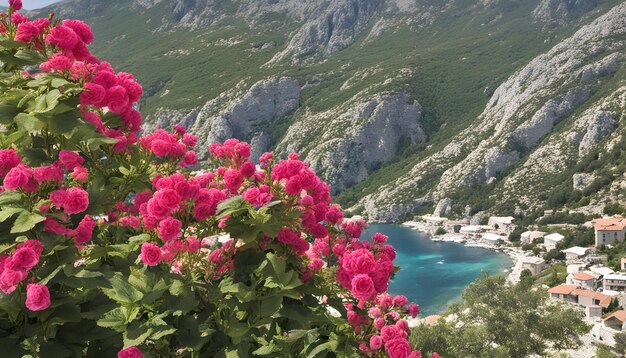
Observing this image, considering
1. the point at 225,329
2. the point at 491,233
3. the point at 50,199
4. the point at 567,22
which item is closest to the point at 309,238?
the point at 225,329

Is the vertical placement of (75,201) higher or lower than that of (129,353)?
higher

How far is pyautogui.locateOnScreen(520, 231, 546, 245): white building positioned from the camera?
82.2 m

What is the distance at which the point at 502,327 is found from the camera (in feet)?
106

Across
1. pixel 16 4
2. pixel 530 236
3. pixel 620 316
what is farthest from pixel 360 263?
pixel 530 236

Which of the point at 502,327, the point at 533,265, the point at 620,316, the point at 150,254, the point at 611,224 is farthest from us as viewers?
the point at 611,224

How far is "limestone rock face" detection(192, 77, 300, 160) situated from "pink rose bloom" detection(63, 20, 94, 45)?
144009 millimetres

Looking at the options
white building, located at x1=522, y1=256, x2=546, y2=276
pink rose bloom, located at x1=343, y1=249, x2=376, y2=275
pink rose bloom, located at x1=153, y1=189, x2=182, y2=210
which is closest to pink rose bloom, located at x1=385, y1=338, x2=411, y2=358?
pink rose bloom, located at x1=343, y1=249, x2=376, y2=275

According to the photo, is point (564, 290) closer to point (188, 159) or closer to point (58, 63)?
point (188, 159)

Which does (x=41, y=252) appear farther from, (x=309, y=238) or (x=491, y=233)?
(x=491, y=233)

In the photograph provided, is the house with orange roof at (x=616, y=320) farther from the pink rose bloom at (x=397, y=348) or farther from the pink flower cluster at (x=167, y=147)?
the pink flower cluster at (x=167, y=147)

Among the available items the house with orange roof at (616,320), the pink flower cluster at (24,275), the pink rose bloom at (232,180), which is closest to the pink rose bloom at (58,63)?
the pink flower cluster at (24,275)

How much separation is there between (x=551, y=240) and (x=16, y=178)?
85603mm

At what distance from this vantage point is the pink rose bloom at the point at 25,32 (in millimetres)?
3414

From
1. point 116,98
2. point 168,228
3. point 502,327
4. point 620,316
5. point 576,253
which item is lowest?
point 576,253
